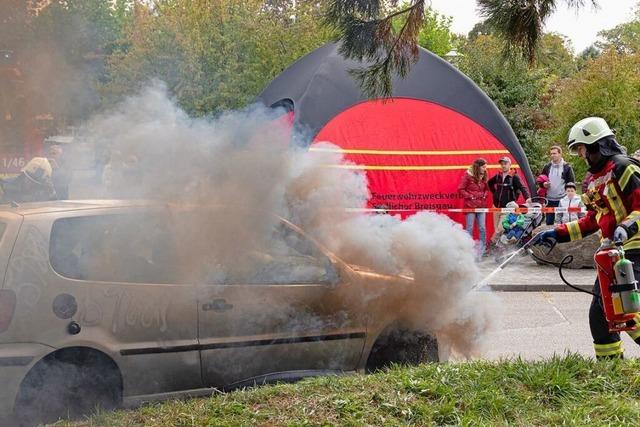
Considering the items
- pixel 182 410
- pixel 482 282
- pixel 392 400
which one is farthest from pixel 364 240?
pixel 182 410

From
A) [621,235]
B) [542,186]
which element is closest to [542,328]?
[621,235]

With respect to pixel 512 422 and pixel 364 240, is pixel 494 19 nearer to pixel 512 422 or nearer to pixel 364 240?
pixel 364 240

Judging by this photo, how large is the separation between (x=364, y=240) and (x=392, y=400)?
5.39ft

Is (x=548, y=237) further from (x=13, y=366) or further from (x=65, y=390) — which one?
(x=13, y=366)

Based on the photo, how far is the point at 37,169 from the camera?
19.2 feet

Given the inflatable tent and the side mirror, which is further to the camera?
the inflatable tent

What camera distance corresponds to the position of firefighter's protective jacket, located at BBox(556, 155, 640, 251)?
17.0 ft

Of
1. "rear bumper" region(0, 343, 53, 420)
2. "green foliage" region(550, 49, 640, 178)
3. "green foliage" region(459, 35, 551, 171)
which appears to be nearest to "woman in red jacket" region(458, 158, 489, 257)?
"rear bumper" region(0, 343, 53, 420)

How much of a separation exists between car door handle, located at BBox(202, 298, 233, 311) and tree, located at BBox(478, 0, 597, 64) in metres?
3.04

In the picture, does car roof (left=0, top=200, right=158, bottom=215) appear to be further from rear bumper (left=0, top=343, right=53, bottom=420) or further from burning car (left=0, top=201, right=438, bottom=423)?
rear bumper (left=0, top=343, right=53, bottom=420)

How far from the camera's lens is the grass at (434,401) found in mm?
4137

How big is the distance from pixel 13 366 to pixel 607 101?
20.3 m

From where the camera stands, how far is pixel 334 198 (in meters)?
5.87

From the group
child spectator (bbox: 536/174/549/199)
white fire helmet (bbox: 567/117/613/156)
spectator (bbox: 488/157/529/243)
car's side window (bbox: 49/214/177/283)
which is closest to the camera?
car's side window (bbox: 49/214/177/283)
